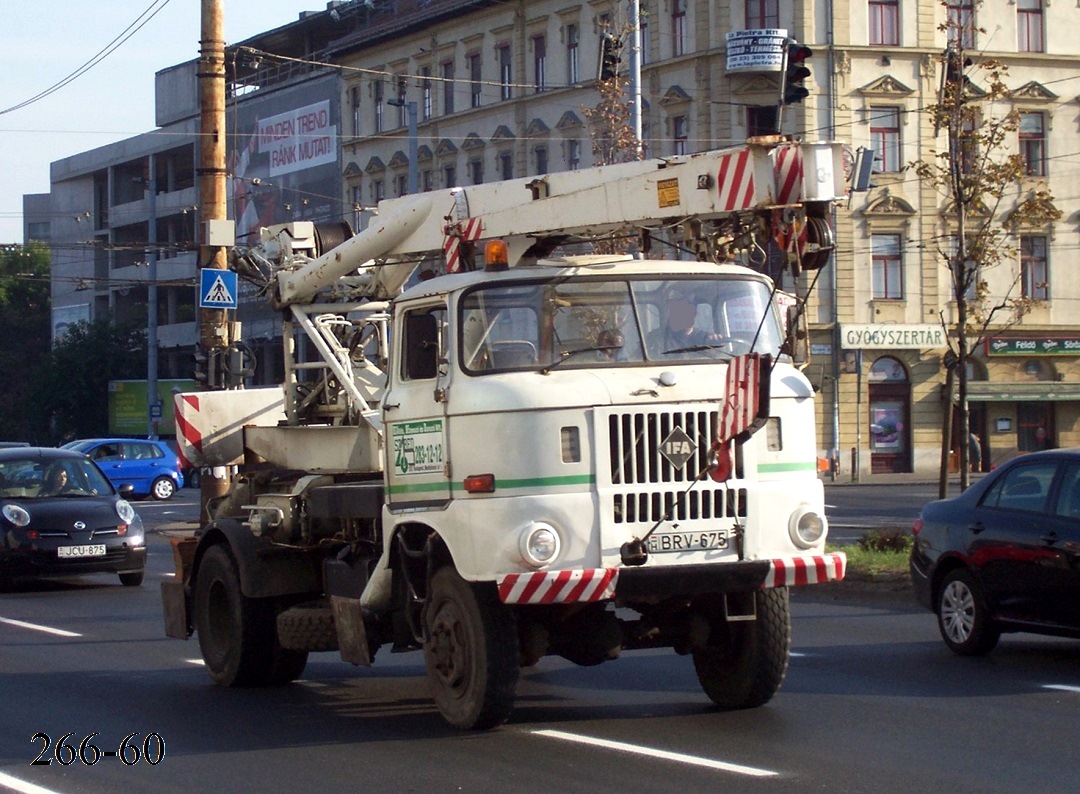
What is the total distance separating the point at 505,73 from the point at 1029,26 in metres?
16.9

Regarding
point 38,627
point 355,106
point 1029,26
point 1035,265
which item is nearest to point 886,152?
point 1035,265

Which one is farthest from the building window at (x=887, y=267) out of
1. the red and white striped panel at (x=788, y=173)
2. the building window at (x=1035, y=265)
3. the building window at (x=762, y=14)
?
the red and white striped panel at (x=788, y=173)

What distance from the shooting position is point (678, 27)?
52156 millimetres

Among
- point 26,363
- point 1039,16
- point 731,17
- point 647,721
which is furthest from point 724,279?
point 26,363

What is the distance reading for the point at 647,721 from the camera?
9617mm

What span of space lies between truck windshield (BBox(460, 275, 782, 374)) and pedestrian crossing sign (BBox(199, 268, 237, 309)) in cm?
1139

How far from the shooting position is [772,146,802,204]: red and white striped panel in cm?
884

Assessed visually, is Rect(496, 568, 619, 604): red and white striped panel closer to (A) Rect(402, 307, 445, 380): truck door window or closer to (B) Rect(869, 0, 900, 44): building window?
(A) Rect(402, 307, 445, 380): truck door window

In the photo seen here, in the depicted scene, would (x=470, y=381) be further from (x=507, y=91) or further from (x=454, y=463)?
(x=507, y=91)

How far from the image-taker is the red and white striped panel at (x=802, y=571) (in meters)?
9.09

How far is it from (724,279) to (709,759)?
9.04 feet

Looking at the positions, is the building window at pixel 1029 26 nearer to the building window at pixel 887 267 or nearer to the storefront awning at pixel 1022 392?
the building window at pixel 887 267

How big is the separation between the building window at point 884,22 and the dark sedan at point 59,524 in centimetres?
3606

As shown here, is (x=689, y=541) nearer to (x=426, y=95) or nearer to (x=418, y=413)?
(x=418, y=413)
